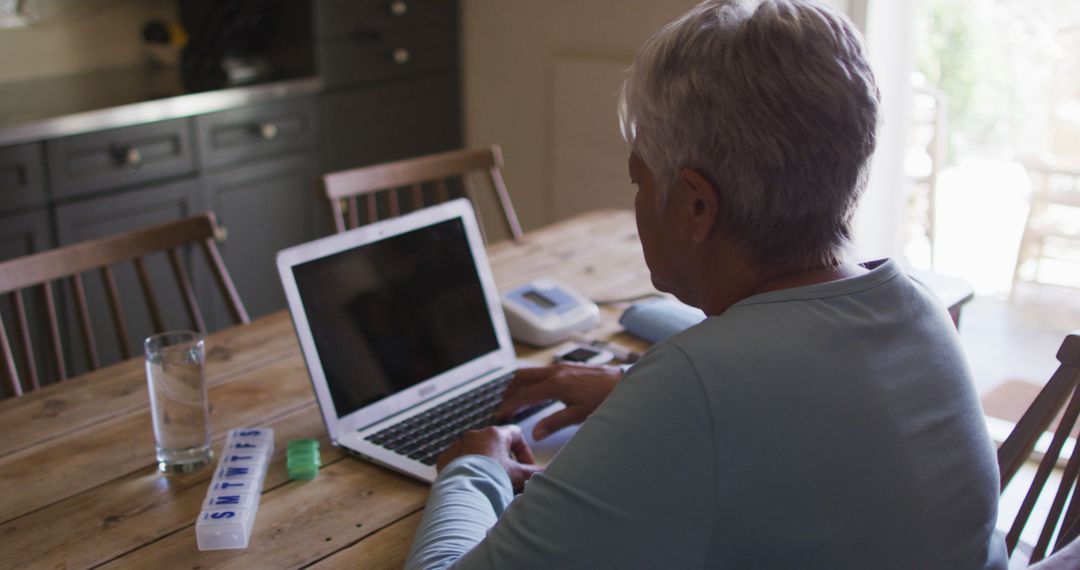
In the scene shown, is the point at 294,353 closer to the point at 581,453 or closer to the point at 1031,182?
the point at 581,453

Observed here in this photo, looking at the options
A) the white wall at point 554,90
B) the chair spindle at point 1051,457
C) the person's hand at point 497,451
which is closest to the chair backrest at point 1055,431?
the chair spindle at point 1051,457

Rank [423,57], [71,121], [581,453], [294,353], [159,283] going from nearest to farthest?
1. [581,453]
2. [294,353]
3. [71,121]
4. [159,283]
5. [423,57]

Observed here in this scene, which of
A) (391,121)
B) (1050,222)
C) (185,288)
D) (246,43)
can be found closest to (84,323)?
(185,288)

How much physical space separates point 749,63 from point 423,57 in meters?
2.83

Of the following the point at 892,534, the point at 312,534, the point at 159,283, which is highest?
the point at 892,534

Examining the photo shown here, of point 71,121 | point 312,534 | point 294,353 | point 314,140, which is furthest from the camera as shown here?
point 314,140

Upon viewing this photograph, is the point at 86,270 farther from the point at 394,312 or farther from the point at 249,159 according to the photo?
the point at 249,159

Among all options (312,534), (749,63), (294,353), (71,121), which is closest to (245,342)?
(294,353)

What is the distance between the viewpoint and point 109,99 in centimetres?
298

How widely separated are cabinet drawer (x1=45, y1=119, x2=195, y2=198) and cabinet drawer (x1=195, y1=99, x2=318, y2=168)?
0.06 meters

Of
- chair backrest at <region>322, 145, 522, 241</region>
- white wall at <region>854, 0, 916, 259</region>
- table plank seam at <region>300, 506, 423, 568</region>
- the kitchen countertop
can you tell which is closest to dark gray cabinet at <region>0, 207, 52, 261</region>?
the kitchen countertop

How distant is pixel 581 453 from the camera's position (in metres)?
0.93

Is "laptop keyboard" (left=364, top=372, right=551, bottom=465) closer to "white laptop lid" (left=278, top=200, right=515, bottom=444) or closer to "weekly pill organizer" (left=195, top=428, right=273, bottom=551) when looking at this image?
"white laptop lid" (left=278, top=200, right=515, bottom=444)

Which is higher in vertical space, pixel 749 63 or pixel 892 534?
pixel 749 63
